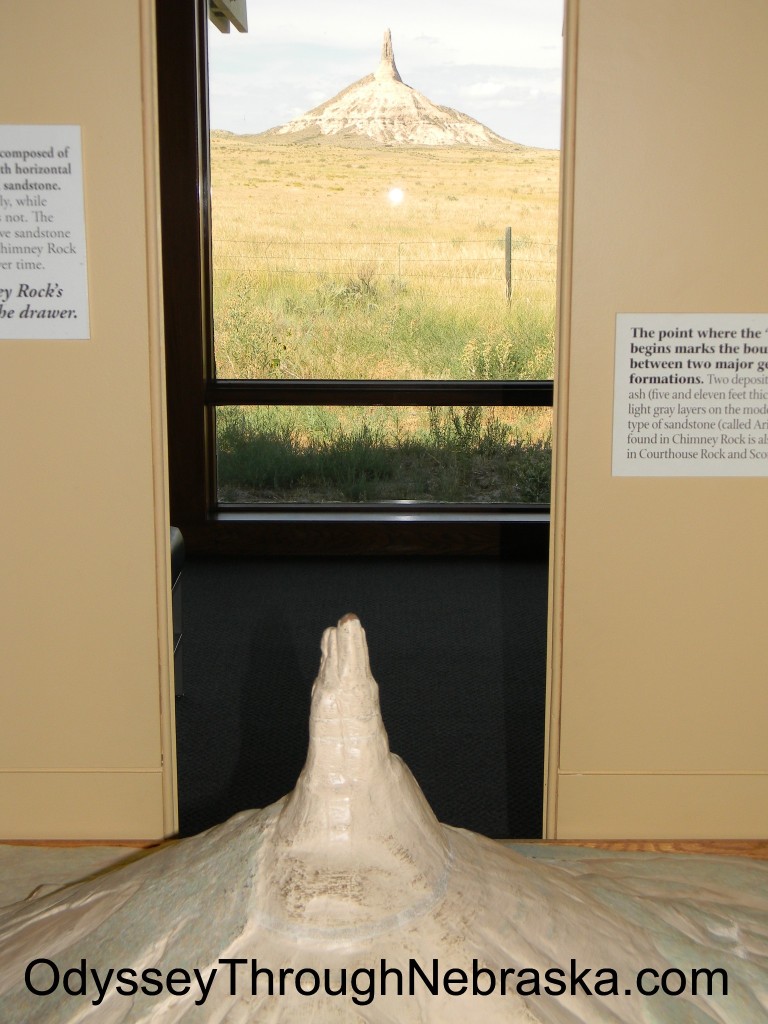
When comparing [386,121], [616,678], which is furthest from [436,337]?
[616,678]

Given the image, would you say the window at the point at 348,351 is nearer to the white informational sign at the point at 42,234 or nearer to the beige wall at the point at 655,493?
the beige wall at the point at 655,493

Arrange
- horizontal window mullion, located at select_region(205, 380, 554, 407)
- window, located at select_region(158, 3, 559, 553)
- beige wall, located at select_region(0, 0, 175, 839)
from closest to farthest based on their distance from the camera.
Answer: beige wall, located at select_region(0, 0, 175, 839)
window, located at select_region(158, 3, 559, 553)
horizontal window mullion, located at select_region(205, 380, 554, 407)


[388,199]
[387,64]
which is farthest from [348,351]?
[387,64]

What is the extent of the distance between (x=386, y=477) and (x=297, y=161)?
70.1 inches

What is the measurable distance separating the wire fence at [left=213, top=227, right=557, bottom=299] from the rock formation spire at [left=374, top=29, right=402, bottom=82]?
873 millimetres

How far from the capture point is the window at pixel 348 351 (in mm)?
5703

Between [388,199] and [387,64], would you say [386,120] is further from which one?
[388,199]

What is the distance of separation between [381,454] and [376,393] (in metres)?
0.34

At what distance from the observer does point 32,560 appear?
Answer: 2.25 meters

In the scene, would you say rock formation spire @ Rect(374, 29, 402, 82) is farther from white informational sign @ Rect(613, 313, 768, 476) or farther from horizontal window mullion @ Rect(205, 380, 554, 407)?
white informational sign @ Rect(613, 313, 768, 476)

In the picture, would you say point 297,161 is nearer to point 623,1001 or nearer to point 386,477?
point 386,477

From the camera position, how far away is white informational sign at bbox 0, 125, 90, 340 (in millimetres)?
2109

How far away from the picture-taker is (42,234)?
2.14 meters

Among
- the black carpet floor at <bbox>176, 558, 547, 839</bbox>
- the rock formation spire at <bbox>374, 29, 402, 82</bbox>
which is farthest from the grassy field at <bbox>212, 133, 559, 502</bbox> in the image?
the black carpet floor at <bbox>176, 558, 547, 839</bbox>
